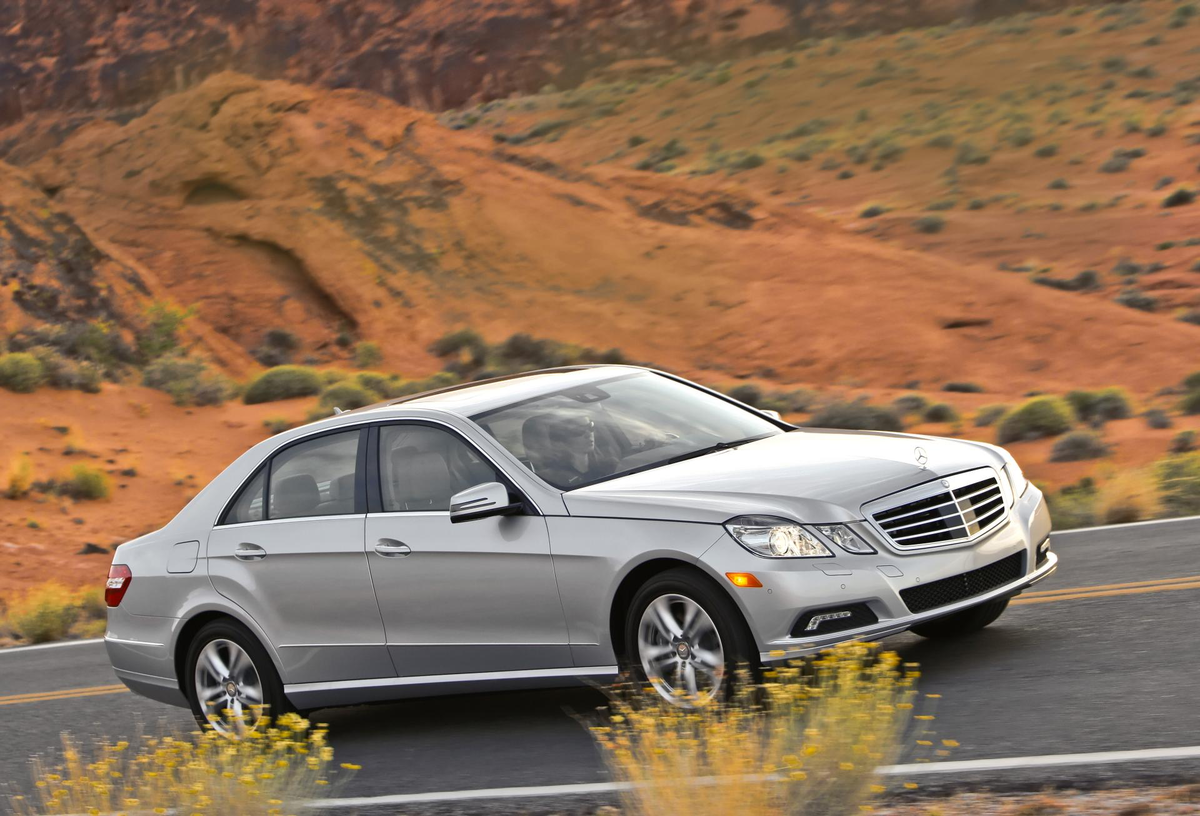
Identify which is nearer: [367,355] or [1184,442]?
[1184,442]

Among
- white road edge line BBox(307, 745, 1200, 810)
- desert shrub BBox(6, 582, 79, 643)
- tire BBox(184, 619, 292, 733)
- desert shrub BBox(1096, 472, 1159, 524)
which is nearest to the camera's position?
white road edge line BBox(307, 745, 1200, 810)

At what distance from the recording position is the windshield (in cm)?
689

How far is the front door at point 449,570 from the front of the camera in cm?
657

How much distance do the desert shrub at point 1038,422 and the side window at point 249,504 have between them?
1400 cm

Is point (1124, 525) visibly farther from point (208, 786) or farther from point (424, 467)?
point (208, 786)

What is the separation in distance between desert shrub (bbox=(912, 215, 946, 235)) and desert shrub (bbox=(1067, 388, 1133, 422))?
16.5 m

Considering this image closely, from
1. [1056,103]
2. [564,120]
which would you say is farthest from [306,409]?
[564,120]

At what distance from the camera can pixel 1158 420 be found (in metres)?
19.6

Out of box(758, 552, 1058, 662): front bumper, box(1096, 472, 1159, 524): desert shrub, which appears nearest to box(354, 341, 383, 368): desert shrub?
box(1096, 472, 1159, 524): desert shrub

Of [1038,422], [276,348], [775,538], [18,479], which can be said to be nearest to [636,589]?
[775,538]

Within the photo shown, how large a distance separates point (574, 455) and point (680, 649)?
1202mm

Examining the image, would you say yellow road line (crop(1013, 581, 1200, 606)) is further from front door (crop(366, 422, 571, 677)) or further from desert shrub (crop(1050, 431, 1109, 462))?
desert shrub (crop(1050, 431, 1109, 462))

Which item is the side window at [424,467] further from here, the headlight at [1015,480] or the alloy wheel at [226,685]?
the headlight at [1015,480]

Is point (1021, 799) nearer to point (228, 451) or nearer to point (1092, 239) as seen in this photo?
point (228, 451)
